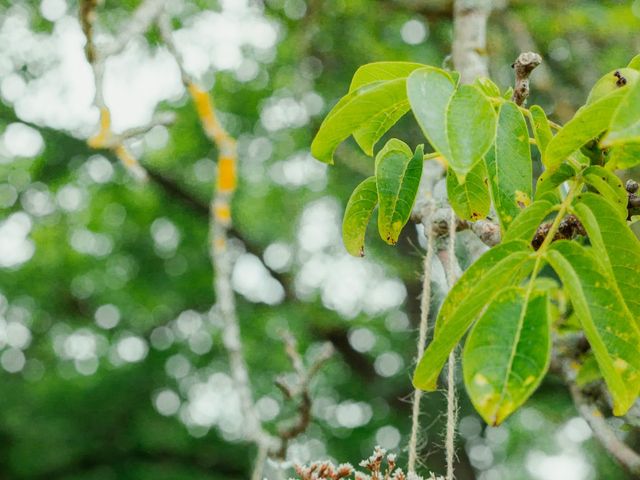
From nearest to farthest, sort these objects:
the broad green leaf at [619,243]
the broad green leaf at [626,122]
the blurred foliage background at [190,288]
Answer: the broad green leaf at [626,122], the broad green leaf at [619,243], the blurred foliage background at [190,288]

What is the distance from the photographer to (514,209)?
65cm

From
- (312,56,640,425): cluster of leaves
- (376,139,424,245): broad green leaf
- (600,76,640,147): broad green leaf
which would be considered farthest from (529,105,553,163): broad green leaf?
(600,76,640,147): broad green leaf

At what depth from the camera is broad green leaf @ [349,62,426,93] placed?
2.15 ft

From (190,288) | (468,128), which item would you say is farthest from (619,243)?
(190,288)

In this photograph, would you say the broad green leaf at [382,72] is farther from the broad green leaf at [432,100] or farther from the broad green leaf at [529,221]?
the broad green leaf at [529,221]

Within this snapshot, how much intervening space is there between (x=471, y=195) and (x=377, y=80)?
17 centimetres

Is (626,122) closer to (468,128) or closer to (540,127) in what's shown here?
(468,128)

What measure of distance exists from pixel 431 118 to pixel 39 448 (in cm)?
543

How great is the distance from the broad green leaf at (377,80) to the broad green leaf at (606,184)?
0.17 m

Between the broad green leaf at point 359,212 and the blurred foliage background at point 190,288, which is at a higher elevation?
the blurred foliage background at point 190,288

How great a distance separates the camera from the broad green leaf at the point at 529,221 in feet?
1.95

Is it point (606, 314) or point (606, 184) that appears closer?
point (606, 314)

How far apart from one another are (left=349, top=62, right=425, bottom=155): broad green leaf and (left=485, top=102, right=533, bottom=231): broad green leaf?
0.30 ft

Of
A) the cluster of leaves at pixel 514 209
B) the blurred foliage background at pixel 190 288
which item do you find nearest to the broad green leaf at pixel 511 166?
the cluster of leaves at pixel 514 209
